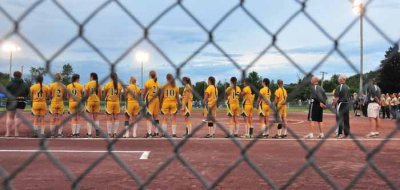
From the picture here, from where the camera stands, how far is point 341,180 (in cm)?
626

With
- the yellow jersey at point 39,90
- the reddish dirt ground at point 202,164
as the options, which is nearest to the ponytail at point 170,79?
the yellow jersey at point 39,90

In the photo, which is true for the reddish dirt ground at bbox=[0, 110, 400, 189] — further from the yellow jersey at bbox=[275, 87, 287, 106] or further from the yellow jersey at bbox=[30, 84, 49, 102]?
the yellow jersey at bbox=[275, 87, 287, 106]

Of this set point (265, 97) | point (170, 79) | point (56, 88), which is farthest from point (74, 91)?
point (170, 79)

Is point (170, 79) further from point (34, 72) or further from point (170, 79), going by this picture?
point (34, 72)

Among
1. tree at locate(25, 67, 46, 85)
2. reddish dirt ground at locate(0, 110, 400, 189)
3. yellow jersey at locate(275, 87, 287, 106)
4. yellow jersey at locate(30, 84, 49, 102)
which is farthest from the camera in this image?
reddish dirt ground at locate(0, 110, 400, 189)

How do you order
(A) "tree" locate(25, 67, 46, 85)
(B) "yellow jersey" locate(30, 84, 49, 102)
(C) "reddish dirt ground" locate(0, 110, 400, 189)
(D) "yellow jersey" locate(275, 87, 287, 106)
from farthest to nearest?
(C) "reddish dirt ground" locate(0, 110, 400, 189) → (B) "yellow jersey" locate(30, 84, 49, 102) → (D) "yellow jersey" locate(275, 87, 287, 106) → (A) "tree" locate(25, 67, 46, 85)

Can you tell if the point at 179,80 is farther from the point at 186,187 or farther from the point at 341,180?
the point at 341,180

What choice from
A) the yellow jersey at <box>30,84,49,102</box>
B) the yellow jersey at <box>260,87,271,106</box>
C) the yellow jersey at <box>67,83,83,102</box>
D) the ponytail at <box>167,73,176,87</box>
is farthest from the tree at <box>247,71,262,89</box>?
the yellow jersey at <box>30,84,49,102</box>

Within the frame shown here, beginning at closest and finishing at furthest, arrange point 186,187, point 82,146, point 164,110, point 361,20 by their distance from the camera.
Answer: point 361,20 → point 186,187 → point 82,146 → point 164,110

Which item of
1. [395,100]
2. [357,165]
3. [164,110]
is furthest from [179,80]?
[395,100]

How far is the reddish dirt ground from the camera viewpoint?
591 centimetres

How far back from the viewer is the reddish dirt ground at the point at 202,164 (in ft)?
19.4

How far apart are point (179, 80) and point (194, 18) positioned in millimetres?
263

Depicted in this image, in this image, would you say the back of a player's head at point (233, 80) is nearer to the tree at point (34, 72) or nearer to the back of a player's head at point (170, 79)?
the back of a player's head at point (170, 79)
